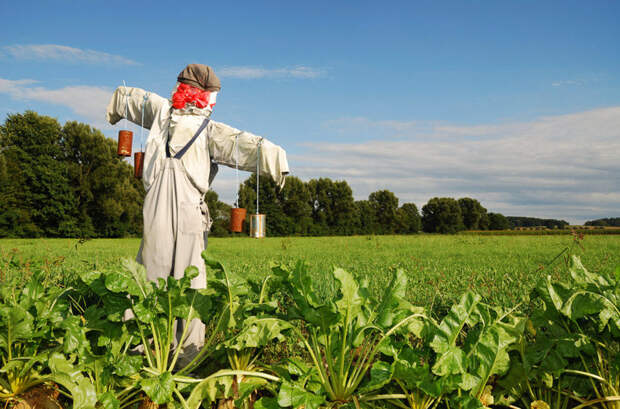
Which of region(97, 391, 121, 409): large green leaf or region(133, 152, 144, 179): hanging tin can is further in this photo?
region(133, 152, 144, 179): hanging tin can

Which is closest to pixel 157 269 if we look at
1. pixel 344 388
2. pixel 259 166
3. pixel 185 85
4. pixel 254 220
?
pixel 254 220

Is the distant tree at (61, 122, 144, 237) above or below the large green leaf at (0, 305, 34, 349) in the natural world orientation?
above

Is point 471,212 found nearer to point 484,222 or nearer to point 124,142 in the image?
point 484,222

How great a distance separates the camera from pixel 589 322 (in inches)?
91.7

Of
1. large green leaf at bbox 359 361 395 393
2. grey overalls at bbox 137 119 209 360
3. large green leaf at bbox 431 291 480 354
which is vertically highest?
grey overalls at bbox 137 119 209 360

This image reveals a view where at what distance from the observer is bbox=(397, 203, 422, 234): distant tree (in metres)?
59.1

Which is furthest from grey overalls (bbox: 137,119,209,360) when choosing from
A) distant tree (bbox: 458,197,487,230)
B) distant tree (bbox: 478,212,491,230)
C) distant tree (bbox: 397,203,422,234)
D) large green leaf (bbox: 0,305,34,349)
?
distant tree (bbox: 478,212,491,230)

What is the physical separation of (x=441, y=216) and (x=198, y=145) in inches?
2618

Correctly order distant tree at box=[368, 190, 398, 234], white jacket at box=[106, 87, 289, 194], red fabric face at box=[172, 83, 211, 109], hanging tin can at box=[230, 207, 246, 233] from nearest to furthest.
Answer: white jacket at box=[106, 87, 289, 194] → red fabric face at box=[172, 83, 211, 109] → hanging tin can at box=[230, 207, 246, 233] → distant tree at box=[368, 190, 398, 234]

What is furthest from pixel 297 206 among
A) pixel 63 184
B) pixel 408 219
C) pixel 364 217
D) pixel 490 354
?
pixel 490 354

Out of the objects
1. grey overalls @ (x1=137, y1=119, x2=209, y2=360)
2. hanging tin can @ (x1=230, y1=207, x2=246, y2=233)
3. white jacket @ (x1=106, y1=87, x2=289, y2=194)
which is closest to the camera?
grey overalls @ (x1=137, y1=119, x2=209, y2=360)

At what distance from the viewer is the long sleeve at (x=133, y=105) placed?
411cm

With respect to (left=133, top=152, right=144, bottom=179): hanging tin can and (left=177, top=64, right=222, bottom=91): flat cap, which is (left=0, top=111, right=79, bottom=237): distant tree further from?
(left=177, top=64, right=222, bottom=91): flat cap

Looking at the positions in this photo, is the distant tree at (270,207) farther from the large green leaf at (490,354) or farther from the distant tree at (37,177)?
the large green leaf at (490,354)
